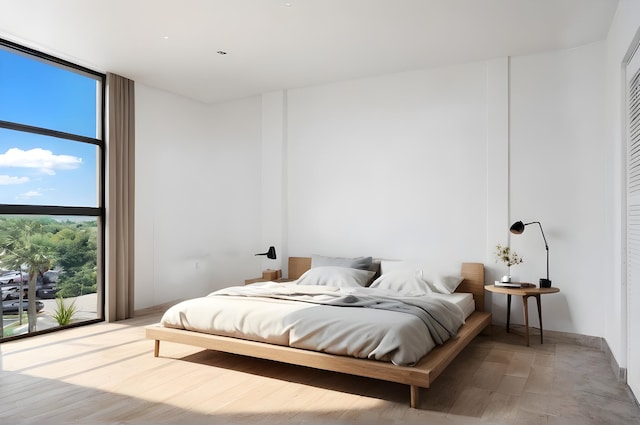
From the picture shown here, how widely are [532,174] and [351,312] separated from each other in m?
2.48

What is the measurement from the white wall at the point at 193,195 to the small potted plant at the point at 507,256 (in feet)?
9.86

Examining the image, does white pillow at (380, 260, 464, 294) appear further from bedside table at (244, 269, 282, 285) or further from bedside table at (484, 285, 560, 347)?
bedside table at (244, 269, 282, 285)

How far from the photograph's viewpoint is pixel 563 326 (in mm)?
4402

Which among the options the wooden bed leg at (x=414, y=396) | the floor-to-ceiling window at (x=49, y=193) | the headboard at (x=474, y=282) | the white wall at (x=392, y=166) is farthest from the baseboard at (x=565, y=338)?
the floor-to-ceiling window at (x=49, y=193)

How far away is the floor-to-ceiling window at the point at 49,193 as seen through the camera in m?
4.40

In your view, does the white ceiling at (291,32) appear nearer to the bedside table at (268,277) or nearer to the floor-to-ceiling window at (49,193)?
the floor-to-ceiling window at (49,193)

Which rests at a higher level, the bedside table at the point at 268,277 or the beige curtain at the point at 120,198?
the beige curtain at the point at 120,198

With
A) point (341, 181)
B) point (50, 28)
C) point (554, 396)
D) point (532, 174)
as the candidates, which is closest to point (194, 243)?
point (341, 181)

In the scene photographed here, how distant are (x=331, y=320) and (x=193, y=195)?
3704 mm

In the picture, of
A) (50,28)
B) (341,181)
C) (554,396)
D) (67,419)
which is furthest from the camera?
(341,181)

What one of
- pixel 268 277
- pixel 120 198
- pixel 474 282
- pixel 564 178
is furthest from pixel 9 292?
pixel 564 178

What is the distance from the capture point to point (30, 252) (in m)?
4.58

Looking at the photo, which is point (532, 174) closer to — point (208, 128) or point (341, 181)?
point (341, 181)

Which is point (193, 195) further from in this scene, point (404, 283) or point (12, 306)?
point (404, 283)
